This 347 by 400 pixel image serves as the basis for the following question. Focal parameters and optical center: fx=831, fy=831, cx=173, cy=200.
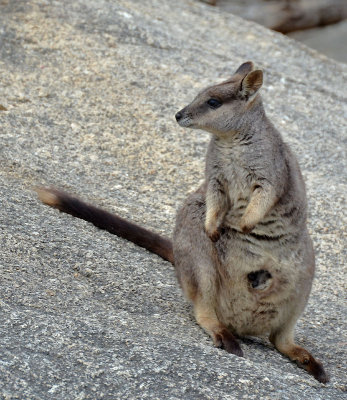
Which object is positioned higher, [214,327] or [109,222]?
[214,327]

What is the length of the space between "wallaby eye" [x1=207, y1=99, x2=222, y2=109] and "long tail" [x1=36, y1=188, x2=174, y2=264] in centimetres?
119

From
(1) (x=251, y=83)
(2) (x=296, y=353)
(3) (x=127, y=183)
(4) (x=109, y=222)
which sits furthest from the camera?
(3) (x=127, y=183)

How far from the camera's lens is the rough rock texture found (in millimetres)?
4258

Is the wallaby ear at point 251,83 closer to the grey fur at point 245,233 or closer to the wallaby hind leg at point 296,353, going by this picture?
the grey fur at point 245,233

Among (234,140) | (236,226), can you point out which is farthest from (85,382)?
(234,140)

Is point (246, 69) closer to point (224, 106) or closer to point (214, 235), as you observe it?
point (224, 106)

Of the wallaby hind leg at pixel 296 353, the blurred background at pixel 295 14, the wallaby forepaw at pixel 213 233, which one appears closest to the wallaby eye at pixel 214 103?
the wallaby forepaw at pixel 213 233

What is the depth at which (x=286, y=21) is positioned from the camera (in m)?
13.5

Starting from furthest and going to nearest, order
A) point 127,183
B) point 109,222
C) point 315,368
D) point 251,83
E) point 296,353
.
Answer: point 127,183 < point 109,222 < point 251,83 < point 296,353 < point 315,368

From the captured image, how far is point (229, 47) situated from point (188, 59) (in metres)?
1.00

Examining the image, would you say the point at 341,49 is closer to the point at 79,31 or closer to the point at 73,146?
the point at 79,31

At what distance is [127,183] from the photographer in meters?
7.34

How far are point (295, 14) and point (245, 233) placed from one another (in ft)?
30.1

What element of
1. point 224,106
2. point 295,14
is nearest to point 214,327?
point 224,106
